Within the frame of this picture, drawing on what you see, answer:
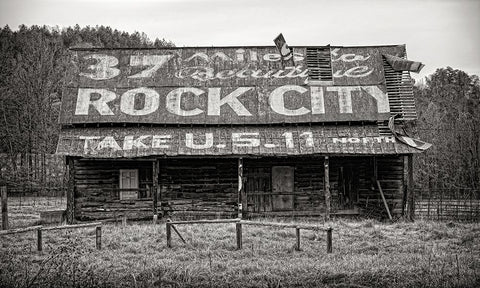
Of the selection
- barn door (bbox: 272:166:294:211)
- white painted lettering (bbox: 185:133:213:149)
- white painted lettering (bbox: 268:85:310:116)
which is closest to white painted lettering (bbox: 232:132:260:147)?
white painted lettering (bbox: 185:133:213:149)

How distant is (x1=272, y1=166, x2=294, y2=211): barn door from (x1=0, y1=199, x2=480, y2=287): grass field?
4.64 m

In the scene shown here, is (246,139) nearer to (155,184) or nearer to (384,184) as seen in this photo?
(155,184)

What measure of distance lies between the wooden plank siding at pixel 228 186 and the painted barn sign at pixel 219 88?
184cm

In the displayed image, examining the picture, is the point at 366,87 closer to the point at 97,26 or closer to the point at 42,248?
the point at 42,248

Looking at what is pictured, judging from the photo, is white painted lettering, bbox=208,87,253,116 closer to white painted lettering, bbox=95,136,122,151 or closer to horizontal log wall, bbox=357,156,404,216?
white painted lettering, bbox=95,136,122,151

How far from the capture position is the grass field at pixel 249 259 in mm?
11406

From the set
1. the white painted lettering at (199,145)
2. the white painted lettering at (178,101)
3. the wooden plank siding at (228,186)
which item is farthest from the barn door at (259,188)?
the white painted lettering at (178,101)

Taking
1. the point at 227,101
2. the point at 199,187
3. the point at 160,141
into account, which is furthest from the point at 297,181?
the point at 160,141

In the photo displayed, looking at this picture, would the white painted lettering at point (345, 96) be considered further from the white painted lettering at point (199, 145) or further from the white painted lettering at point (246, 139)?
the white painted lettering at point (199, 145)

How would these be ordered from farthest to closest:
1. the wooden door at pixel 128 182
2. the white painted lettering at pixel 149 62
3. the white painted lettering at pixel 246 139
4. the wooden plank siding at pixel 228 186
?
the white painted lettering at pixel 149 62 → the wooden door at pixel 128 182 → the wooden plank siding at pixel 228 186 → the white painted lettering at pixel 246 139

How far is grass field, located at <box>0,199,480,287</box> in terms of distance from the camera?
11406 mm

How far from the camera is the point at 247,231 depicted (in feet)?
56.2

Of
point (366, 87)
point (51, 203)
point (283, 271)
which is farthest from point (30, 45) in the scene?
point (283, 271)

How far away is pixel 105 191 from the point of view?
72.6 ft
